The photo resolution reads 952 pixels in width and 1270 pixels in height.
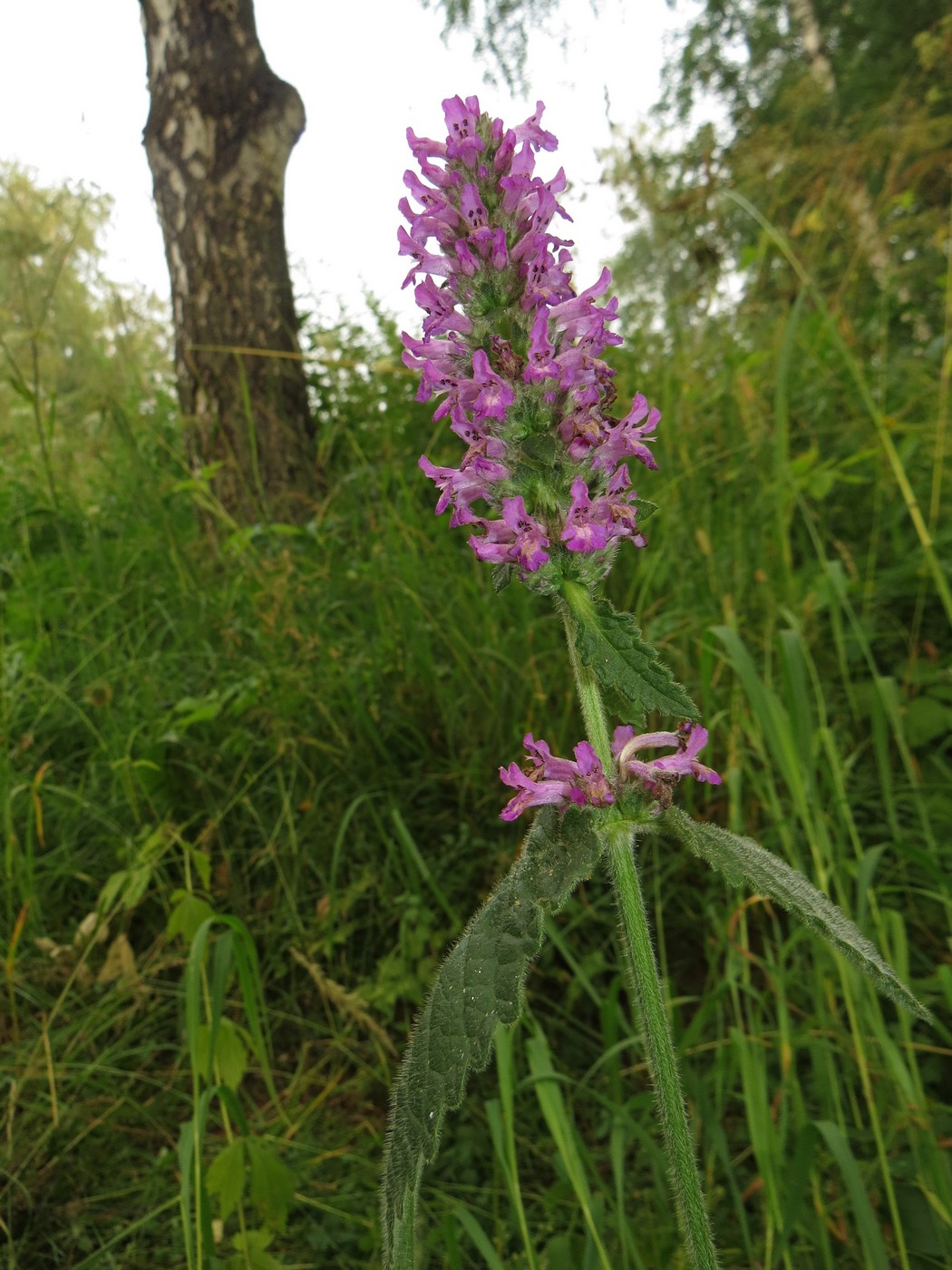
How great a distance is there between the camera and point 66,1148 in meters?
1.78

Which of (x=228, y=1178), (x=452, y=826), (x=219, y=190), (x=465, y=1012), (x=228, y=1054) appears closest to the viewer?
(x=465, y=1012)

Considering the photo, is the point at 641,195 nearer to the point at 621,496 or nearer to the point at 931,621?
the point at 931,621

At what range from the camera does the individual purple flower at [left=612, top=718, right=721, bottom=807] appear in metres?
0.95

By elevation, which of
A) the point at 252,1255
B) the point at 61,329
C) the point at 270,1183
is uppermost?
the point at 61,329

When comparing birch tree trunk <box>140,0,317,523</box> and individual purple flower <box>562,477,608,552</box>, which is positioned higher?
birch tree trunk <box>140,0,317,523</box>

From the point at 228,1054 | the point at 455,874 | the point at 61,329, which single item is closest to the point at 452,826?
the point at 455,874

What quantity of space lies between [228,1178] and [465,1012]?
902 mm

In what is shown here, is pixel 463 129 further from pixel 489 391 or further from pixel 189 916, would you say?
pixel 189 916

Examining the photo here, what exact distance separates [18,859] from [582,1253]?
153 cm

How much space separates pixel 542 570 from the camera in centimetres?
94

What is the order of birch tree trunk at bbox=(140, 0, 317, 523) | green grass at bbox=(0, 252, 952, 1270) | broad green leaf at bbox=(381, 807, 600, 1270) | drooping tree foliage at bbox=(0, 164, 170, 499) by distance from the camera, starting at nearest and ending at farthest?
broad green leaf at bbox=(381, 807, 600, 1270), green grass at bbox=(0, 252, 952, 1270), drooping tree foliage at bbox=(0, 164, 170, 499), birch tree trunk at bbox=(140, 0, 317, 523)

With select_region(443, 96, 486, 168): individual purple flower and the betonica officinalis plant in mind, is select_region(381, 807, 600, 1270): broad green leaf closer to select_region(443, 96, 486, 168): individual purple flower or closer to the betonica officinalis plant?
the betonica officinalis plant

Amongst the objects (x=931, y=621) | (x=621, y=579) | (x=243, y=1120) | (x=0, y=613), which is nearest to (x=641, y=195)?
(x=621, y=579)

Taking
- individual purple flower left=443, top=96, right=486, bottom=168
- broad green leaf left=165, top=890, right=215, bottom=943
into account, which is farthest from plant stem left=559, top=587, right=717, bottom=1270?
broad green leaf left=165, top=890, right=215, bottom=943
